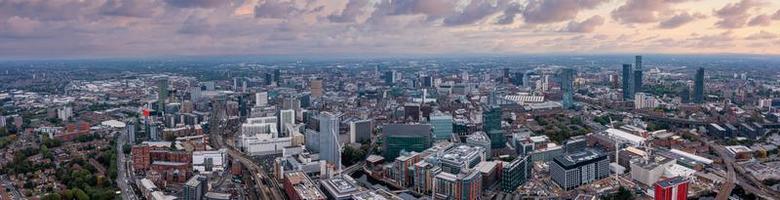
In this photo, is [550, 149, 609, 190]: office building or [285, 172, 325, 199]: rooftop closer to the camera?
[285, 172, 325, 199]: rooftop

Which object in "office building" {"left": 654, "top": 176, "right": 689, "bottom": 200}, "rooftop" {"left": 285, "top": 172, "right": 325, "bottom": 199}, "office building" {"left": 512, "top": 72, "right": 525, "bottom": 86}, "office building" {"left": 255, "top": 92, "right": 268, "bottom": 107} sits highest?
"office building" {"left": 512, "top": 72, "right": 525, "bottom": 86}

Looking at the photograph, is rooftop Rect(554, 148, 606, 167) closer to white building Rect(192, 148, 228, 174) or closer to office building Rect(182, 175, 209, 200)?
office building Rect(182, 175, 209, 200)

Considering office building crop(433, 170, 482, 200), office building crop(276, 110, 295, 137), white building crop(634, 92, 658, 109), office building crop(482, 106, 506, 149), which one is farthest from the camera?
white building crop(634, 92, 658, 109)

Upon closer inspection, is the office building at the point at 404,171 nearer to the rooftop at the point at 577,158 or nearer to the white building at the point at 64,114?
the rooftop at the point at 577,158

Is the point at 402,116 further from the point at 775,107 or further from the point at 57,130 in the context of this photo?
the point at 775,107

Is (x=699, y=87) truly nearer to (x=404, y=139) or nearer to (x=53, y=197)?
(x=404, y=139)

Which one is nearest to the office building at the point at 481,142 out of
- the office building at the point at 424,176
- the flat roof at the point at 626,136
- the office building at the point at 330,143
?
A: the office building at the point at 424,176

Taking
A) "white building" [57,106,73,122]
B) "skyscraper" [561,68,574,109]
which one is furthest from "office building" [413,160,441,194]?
"white building" [57,106,73,122]
